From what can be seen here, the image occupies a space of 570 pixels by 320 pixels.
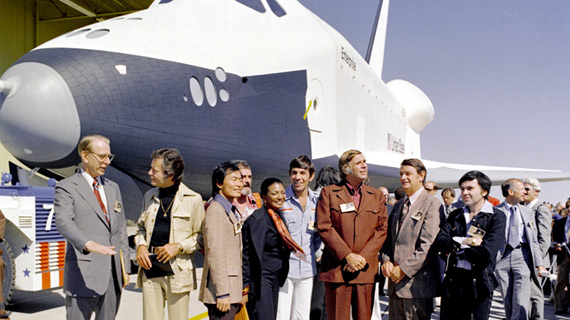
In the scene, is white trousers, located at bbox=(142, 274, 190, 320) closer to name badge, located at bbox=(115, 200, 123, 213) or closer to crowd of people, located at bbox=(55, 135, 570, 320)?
crowd of people, located at bbox=(55, 135, 570, 320)

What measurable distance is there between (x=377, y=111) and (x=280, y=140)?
171 inches

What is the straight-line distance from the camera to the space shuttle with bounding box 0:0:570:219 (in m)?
3.85

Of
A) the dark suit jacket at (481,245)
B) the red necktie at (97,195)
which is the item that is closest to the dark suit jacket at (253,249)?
the red necktie at (97,195)

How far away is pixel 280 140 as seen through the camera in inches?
222

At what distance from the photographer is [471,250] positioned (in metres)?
2.84

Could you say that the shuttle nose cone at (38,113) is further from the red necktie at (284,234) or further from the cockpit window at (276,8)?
the cockpit window at (276,8)

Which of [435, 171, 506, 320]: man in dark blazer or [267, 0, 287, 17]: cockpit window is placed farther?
[267, 0, 287, 17]: cockpit window

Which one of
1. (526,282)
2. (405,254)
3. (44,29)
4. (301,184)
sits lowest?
(526,282)

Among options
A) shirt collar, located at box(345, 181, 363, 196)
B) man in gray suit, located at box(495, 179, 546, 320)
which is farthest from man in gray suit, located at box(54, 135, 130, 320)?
man in gray suit, located at box(495, 179, 546, 320)

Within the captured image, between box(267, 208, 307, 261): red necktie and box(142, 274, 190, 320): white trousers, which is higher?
box(267, 208, 307, 261): red necktie

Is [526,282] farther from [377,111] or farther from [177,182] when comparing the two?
[377,111]

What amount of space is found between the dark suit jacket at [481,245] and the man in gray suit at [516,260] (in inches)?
26.0

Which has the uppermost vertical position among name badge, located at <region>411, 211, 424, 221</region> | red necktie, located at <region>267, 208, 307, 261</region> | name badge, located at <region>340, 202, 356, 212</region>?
name badge, located at <region>340, 202, 356, 212</region>

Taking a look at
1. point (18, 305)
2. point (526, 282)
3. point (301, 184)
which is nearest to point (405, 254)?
point (301, 184)
